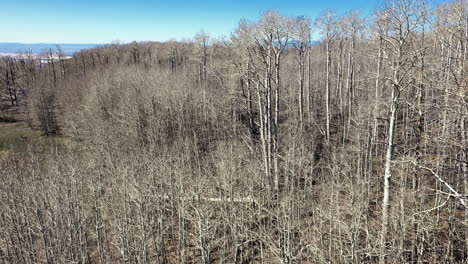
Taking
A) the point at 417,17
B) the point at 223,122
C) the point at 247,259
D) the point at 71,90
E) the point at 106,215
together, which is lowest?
the point at 247,259

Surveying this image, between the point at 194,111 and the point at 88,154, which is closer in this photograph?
the point at 88,154

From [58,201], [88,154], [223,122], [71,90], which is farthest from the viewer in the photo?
[71,90]

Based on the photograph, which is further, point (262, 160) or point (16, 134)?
point (16, 134)

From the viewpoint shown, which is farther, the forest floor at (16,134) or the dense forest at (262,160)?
the forest floor at (16,134)

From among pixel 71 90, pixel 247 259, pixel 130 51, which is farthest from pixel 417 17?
pixel 130 51

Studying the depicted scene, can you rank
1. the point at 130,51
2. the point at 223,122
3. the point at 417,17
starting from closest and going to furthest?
the point at 417,17 < the point at 223,122 < the point at 130,51

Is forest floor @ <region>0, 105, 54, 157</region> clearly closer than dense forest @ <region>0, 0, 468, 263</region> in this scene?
No

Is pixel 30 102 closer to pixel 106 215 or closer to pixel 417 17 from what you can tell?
pixel 106 215

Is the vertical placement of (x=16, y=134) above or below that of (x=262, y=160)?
below
